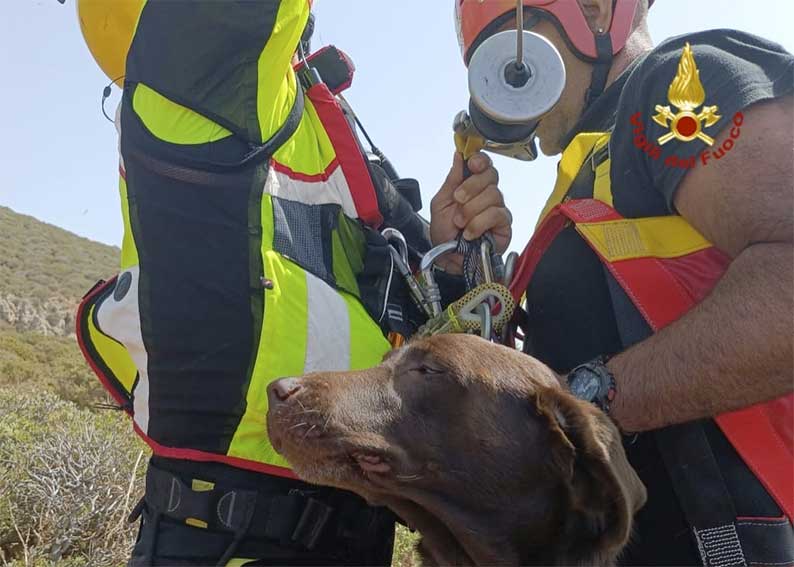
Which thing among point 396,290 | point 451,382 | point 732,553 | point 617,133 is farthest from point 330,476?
point 617,133

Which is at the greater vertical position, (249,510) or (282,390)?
(282,390)

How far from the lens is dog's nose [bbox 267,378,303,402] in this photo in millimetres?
2375

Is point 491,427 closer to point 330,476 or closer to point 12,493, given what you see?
point 330,476

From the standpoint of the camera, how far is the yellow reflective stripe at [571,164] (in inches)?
127

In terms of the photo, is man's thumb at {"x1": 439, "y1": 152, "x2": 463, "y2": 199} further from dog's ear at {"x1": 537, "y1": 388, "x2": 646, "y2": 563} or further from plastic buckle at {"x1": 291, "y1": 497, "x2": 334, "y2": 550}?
plastic buckle at {"x1": 291, "y1": 497, "x2": 334, "y2": 550}

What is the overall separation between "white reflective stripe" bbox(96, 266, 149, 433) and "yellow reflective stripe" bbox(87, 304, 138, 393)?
0.38 ft

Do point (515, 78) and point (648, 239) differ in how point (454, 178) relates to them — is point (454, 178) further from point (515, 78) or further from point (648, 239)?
point (648, 239)

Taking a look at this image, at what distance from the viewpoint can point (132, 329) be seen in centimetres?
270

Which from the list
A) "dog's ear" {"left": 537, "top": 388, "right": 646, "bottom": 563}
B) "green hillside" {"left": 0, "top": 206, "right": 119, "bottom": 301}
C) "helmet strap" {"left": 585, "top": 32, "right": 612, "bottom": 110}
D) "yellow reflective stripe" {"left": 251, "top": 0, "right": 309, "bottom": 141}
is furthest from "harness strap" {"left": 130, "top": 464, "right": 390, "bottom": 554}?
"green hillside" {"left": 0, "top": 206, "right": 119, "bottom": 301}

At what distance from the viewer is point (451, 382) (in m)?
2.53

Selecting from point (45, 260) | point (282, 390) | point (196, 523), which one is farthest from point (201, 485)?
point (45, 260)

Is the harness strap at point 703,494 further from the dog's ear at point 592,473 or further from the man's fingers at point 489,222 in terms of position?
the man's fingers at point 489,222

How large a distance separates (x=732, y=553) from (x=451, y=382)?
1.10 meters

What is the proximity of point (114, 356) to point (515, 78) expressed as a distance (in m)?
2.15
